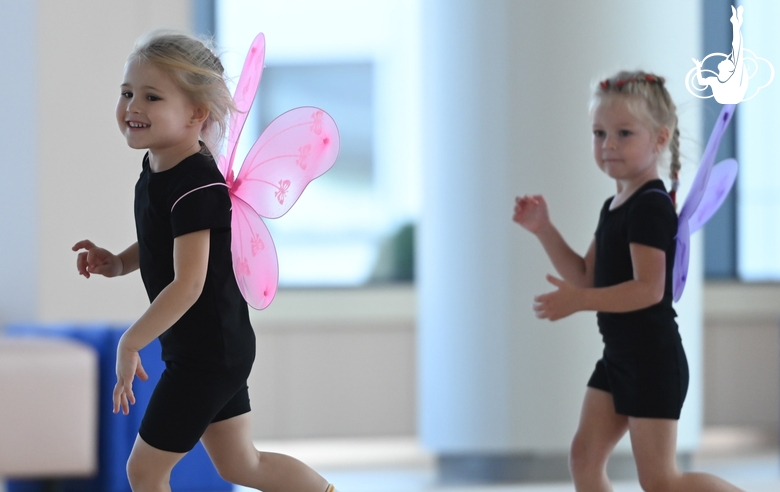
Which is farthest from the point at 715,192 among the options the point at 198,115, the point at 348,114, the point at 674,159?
the point at 348,114

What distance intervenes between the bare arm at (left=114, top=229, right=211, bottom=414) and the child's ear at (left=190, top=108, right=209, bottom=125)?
0.21 metres

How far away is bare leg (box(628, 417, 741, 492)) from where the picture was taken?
5.71 feet

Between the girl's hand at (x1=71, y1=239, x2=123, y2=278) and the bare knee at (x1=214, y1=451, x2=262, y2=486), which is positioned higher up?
the girl's hand at (x1=71, y1=239, x2=123, y2=278)

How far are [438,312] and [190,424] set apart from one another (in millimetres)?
1946

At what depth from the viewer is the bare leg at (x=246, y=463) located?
5.48ft

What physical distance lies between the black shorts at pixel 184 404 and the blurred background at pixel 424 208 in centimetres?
142

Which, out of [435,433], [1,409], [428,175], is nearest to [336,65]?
[428,175]

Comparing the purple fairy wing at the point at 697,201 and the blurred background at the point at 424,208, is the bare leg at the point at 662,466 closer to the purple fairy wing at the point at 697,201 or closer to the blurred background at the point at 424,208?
the purple fairy wing at the point at 697,201

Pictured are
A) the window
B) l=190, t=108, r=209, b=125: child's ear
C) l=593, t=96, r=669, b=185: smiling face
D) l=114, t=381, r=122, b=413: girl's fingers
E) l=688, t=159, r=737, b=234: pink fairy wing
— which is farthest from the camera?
the window

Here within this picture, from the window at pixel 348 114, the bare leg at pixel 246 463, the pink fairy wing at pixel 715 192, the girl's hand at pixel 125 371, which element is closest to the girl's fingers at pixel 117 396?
the girl's hand at pixel 125 371

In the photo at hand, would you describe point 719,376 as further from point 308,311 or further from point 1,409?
point 1,409

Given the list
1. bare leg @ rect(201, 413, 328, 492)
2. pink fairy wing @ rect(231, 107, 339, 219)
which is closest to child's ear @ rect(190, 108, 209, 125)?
pink fairy wing @ rect(231, 107, 339, 219)

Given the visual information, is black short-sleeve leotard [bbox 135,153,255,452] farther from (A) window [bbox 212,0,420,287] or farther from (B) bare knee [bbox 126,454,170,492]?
(A) window [bbox 212,0,420,287]

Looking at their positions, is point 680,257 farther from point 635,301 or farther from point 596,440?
point 596,440
